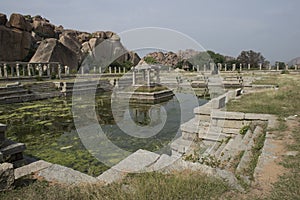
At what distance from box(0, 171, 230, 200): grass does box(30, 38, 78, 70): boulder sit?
27270mm

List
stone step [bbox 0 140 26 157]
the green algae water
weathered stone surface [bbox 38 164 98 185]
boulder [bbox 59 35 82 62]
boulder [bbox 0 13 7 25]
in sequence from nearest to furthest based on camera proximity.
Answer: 1. weathered stone surface [bbox 38 164 98 185]
2. stone step [bbox 0 140 26 157]
3. the green algae water
4. boulder [bbox 0 13 7 25]
5. boulder [bbox 59 35 82 62]

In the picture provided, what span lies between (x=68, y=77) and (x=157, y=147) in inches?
779

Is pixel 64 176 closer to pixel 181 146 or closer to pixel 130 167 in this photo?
pixel 130 167

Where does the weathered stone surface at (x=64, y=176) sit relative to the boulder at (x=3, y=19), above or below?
below

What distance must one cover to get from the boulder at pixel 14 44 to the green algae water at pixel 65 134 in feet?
66.5

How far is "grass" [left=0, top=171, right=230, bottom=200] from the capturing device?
2.39 m

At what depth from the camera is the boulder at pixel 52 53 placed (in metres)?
27.5

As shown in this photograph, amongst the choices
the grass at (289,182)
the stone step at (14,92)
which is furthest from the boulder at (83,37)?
the grass at (289,182)

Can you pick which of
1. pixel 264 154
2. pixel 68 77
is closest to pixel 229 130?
pixel 264 154

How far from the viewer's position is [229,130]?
5.59m

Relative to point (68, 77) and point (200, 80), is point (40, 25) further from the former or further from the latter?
point (200, 80)

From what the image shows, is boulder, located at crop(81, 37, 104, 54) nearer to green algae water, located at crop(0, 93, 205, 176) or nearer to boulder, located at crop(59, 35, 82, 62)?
boulder, located at crop(59, 35, 82, 62)

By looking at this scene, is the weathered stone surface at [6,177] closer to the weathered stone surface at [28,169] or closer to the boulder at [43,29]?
the weathered stone surface at [28,169]

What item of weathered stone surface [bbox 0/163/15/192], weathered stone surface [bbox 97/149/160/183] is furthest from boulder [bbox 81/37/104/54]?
weathered stone surface [bbox 0/163/15/192]
